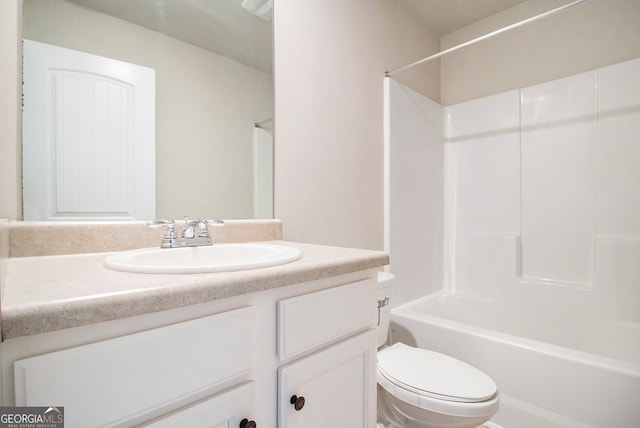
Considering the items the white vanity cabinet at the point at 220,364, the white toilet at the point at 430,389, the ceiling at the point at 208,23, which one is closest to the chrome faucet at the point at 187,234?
the white vanity cabinet at the point at 220,364

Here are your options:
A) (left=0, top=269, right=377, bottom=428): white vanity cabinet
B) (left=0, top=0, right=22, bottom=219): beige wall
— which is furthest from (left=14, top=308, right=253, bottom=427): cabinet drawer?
(left=0, top=0, right=22, bottom=219): beige wall

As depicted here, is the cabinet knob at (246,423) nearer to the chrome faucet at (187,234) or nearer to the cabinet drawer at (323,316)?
the cabinet drawer at (323,316)

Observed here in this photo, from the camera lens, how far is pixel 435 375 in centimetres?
114

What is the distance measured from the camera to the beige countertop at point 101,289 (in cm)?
38

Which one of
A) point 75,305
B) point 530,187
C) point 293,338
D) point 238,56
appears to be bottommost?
point 293,338

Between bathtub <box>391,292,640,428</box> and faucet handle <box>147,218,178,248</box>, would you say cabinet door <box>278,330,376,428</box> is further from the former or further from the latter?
bathtub <box>391,292,640,428</box>

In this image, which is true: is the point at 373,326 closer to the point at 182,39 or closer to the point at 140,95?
the point at 140,95

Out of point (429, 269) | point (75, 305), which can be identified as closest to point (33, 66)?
point (75, 305)

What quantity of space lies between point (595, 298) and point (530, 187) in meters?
0.74

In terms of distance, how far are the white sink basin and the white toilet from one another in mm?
633

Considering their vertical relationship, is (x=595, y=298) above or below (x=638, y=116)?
below

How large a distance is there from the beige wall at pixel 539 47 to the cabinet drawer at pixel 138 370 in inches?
95.5

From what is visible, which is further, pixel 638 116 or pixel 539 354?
pixel 638 116

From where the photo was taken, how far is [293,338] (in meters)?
0.65
